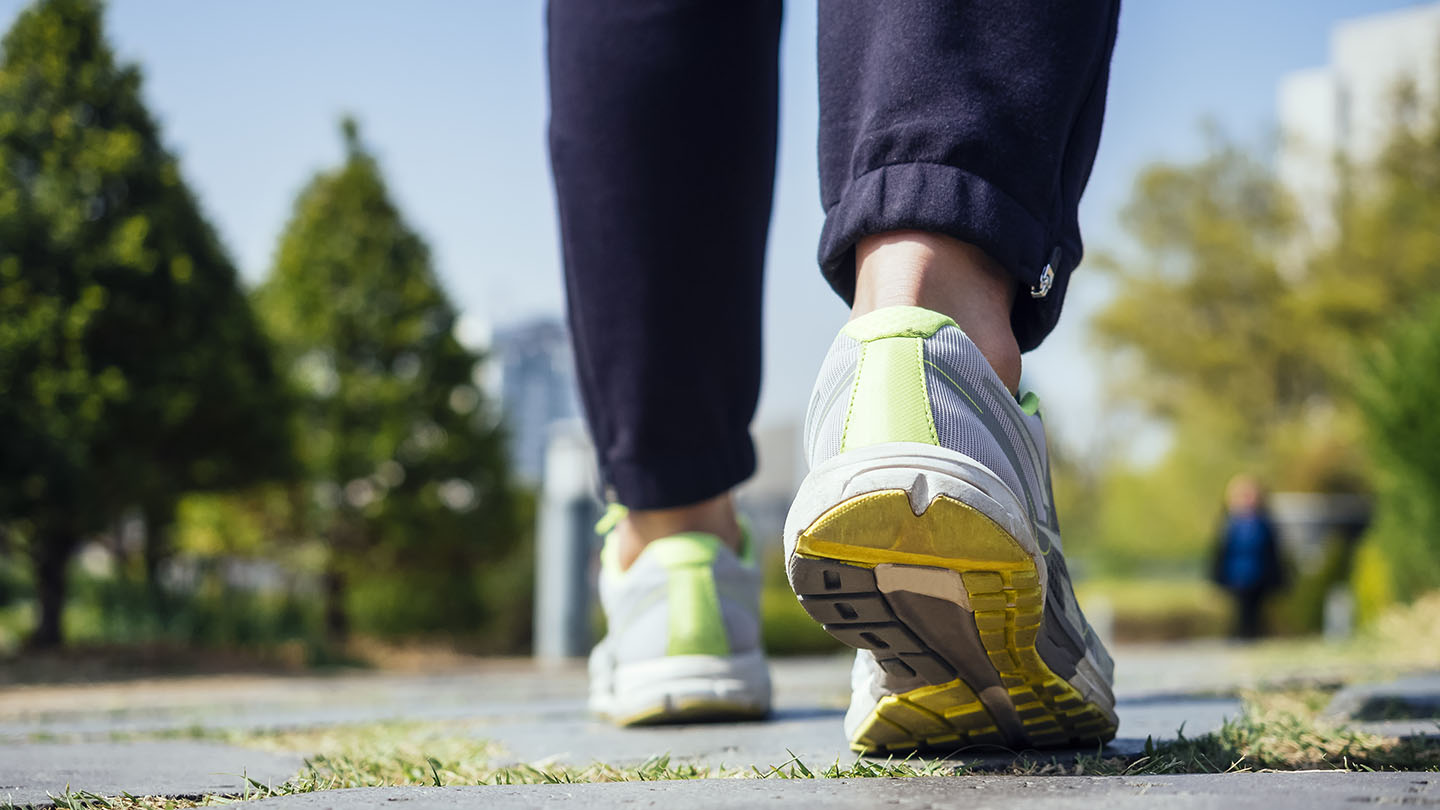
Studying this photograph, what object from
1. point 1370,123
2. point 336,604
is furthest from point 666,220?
point 1370,123

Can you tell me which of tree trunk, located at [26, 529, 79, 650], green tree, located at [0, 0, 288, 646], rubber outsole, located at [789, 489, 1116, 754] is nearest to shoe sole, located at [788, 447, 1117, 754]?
rubber outsole, located at [789, 489, 1116, 754]

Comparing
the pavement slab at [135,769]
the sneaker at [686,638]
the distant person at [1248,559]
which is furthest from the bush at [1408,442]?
the pavement slab at [135,769]

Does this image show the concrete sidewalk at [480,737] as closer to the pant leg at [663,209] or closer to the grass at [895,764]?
the grass at [895,764]

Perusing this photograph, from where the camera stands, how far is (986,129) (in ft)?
3.46

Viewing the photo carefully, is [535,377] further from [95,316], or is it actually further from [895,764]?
[895,764]

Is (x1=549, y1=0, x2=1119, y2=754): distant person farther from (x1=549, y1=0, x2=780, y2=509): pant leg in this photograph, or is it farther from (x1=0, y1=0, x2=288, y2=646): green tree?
(x1=0, y1=0, x2=288, y2=646): green tree

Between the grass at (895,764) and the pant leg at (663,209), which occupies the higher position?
the pant leg at (663,209)

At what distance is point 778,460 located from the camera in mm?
23453

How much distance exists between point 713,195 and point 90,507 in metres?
7.86

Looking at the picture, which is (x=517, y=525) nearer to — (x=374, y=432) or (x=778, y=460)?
(x=374, y=432)

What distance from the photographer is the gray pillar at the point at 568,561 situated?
999cm

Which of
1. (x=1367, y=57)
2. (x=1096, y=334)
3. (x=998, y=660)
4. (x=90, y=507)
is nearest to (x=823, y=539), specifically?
(x=998, y=660)

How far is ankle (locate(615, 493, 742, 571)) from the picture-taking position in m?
1.67

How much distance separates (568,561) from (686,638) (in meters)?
8.49
